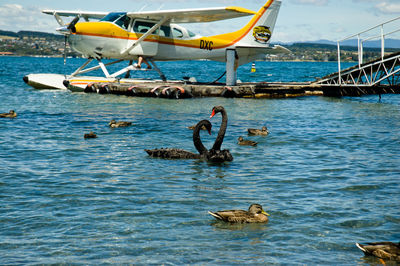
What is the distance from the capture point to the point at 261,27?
3381 cm

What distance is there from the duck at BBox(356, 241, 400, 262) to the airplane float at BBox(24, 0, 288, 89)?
2229 centimetres

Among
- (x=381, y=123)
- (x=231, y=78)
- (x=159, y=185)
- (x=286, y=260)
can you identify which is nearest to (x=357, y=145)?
(x=381, y=123)

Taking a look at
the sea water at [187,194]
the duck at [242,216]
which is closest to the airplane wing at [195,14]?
the sea water at [187,194]

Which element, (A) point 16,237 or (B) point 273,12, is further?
(B) point 273,12

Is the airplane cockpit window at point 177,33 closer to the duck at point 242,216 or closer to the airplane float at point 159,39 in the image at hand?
the airplane float at point 159,39

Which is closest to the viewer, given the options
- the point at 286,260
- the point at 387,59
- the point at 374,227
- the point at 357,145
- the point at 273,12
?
the point at 286,260

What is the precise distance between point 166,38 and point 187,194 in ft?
76.4

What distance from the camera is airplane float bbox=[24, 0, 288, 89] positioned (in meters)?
29.8

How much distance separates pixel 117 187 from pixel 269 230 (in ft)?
11.9

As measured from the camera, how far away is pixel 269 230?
7.58 m

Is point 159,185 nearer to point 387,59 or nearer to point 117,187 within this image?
point 117,187

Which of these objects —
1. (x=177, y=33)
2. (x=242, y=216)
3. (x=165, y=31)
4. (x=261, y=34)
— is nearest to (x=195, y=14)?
(x=177, y=33)

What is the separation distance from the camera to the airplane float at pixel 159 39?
2977 centimetres

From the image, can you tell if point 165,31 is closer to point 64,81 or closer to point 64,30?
point 64,30
